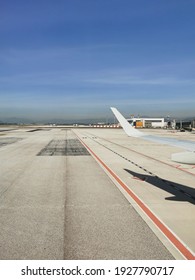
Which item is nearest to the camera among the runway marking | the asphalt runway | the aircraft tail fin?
the runway marking

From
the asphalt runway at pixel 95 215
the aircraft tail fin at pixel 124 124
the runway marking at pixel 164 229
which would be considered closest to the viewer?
the runway marking at pixel 164 229

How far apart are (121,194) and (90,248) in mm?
5296

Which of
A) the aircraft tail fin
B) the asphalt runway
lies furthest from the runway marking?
the aircraft tail fin

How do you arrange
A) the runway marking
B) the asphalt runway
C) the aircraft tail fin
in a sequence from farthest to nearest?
the aircraft tail fin < the asphalt runway < the runway marking

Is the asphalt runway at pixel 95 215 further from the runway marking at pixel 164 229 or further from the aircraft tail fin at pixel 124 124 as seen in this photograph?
the aircraft tail fin at pixel 124 124

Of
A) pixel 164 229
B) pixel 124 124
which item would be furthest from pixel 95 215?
pixel 124 124

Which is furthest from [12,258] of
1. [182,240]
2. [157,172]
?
[157,172]

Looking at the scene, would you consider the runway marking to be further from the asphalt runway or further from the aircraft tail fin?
the aircraft tail fin

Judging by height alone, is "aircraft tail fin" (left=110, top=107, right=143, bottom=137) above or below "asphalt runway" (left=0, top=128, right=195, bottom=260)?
Answer: above

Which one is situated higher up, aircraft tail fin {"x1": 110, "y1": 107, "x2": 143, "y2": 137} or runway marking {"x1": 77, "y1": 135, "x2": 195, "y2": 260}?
aircraft tail fin {"x1": 110, "y1": 107, "x2": 143, "y2": 137}

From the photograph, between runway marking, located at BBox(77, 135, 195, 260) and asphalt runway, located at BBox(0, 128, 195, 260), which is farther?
asphalt runway, located at BBox(0, 128, 195, 260)

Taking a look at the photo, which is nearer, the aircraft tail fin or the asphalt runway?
the asphalt runway

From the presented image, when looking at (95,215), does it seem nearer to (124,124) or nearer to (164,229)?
(164,229)

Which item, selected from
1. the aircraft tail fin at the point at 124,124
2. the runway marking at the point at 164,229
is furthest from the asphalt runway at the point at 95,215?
the aircraft tail fin at the point at 124,124
